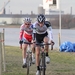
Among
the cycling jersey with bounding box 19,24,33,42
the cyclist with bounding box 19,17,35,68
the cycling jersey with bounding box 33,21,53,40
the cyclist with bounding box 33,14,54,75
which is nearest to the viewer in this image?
the cyclist with bounding box 33,14,54,75

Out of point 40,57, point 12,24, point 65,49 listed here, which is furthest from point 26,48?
point 12,24

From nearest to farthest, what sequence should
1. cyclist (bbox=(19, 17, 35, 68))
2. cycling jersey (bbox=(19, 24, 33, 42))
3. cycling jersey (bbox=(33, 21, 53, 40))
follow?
cycling jersey (bbox=(33, 21, 53, 40)), cyclist (bbox=(19, 17, 35, 68)), cycling jersey (bbox=(19, 24, 33, 42))

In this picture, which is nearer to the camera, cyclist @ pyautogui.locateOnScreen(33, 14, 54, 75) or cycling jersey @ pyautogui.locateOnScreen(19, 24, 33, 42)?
cyclist @ pyautogui.locateOnScreen(33, 14, 54, 75)

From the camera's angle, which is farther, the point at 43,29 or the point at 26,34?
the point at 26,34

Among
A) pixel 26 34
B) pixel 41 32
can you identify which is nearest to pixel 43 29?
pixel 41 32

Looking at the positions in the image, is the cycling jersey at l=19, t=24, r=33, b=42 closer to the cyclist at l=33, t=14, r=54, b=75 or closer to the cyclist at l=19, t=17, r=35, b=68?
the cyclist at l=19, t=17, r=35, b=68

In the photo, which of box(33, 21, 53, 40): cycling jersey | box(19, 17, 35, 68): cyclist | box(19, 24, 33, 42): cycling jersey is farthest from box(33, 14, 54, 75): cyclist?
box(19, 24, 33, 42): cycling jersey

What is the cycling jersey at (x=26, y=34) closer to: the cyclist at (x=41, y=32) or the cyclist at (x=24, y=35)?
the cyclist at (x=24, y=35)

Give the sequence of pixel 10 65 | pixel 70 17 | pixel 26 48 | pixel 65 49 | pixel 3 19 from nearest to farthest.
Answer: pixel 26 48, pixel 10 65, pixel 65 49, pixel 70 17, pixel 3 19

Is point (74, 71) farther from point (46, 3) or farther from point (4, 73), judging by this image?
point (46, 3)

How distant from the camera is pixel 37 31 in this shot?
11.4 m

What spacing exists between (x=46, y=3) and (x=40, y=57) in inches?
882

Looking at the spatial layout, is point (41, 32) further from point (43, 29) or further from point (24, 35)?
point (24, 35)

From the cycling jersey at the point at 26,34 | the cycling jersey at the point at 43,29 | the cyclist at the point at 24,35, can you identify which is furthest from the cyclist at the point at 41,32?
the cycling jersey at the point at 26,34
